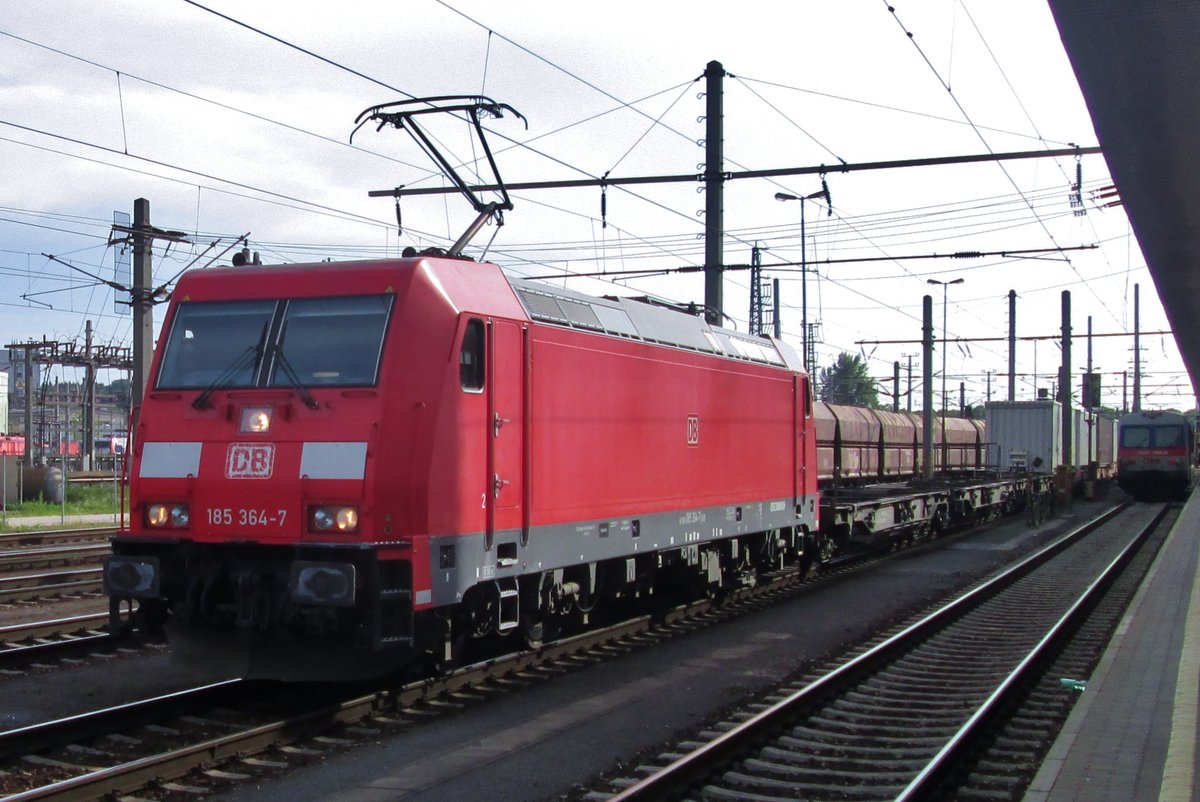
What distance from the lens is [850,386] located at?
10206 centimetres

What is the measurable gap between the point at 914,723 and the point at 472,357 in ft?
15.0

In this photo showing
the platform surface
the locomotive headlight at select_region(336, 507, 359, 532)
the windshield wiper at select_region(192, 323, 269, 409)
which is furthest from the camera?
the windshield wiper at select_region(192, 323, 269, 409)

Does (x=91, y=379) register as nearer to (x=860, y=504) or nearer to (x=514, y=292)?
(x=860, y=504)

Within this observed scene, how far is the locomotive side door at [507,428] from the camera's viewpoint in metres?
9.37

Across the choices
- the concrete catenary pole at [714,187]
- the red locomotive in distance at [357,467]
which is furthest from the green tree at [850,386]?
the red locomotive in distance at [357,467]

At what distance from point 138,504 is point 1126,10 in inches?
303

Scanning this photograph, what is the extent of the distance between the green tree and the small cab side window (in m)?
81.4

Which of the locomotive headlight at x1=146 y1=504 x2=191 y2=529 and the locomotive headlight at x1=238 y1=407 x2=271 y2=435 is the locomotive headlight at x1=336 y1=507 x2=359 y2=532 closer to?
the locomotive headlight at x1=238 y1=407 x2=271 y2=435

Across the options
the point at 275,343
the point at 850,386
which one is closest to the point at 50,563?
the point at 275,343

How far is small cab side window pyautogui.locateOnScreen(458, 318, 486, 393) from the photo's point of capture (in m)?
9.04

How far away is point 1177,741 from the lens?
7.67 meters

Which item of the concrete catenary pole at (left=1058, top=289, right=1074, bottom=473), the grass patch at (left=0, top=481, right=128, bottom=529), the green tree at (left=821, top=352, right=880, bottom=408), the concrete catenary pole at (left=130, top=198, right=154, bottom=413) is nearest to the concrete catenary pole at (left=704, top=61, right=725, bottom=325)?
the concrete catenary pole at (left=130, top=198, right=154, bottom=413)

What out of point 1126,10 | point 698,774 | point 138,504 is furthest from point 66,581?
point 1126,10

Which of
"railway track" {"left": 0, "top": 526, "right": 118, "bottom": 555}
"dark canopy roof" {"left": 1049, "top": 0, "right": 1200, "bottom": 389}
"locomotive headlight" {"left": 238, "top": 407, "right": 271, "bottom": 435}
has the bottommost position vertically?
"railway track" {"left": 0, "top": 526, "right": 118, "bottom": 555}
